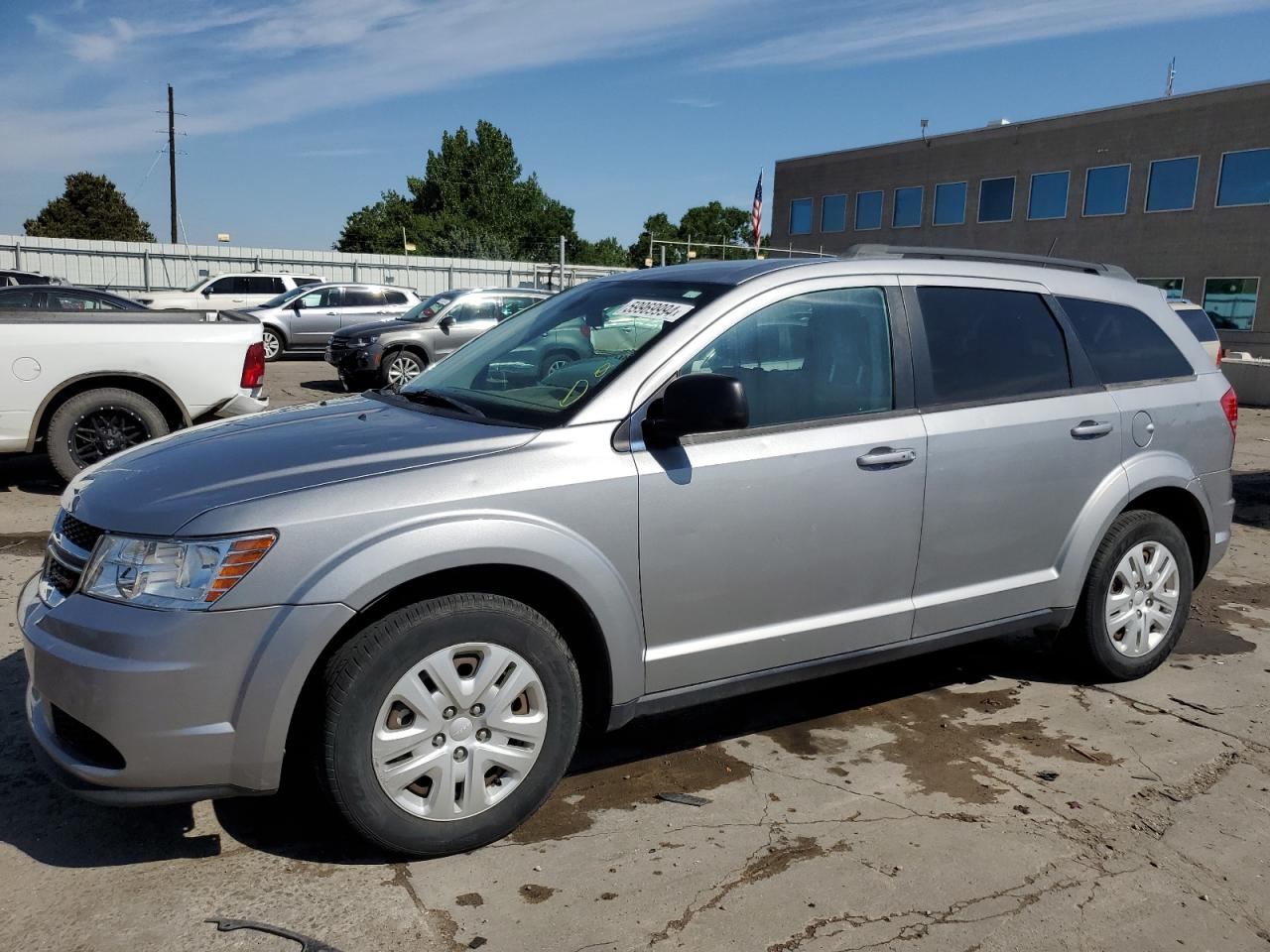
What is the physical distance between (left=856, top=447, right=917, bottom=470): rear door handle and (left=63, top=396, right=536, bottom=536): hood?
119cm

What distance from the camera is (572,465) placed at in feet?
Result: 10.2

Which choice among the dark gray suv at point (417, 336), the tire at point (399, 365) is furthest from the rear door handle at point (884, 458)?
the tire at point (399, 365)

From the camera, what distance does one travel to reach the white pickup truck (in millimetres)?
7441

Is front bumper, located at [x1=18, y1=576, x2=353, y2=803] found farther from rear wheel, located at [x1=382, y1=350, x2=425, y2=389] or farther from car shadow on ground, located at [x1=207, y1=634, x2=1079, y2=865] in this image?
rear wheel, located at [x1=382, y1=350, x2=425, y2=389]

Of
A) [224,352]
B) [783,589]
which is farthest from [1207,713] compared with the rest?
[224,352]

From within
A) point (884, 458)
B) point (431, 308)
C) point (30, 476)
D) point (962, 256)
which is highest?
point (962, 256)

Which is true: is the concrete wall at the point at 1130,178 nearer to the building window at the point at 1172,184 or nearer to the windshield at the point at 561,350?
the building window at the point at 1172,184

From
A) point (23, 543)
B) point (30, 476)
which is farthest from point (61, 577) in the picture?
point (30, 476)

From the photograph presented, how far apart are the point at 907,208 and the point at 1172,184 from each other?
32.9 feet

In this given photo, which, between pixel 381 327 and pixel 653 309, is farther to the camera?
pixel 381 327

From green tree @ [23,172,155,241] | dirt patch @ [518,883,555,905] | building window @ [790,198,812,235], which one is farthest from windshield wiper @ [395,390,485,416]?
green tree @ [23,172,155,241]

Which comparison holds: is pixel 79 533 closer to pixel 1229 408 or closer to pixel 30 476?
pixel 1229 408

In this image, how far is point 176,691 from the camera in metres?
2.66

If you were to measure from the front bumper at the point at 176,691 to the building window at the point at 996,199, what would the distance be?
123 feet
